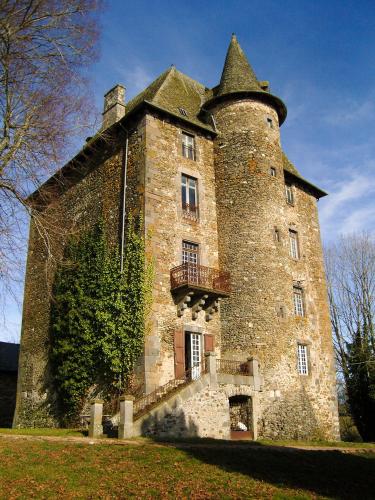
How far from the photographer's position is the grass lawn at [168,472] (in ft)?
29.6

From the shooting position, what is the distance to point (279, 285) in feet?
69.1

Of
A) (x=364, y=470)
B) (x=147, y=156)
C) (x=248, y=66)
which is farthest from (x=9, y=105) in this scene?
(x=248, y=66)

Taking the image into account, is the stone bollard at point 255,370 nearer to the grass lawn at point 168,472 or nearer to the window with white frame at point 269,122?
the grass lawn at point 168,472

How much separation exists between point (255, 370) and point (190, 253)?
17.7ft

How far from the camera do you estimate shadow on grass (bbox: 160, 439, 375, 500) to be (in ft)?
33.8

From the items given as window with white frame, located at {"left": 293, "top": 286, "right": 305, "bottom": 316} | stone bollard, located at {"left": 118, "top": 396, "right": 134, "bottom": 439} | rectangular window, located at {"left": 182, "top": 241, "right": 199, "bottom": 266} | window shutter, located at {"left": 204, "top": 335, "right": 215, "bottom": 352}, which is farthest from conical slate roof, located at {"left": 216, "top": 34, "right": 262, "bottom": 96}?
stone bollard, located at {"left": 118, "top": 396, "right": 134, "bottom": 439}

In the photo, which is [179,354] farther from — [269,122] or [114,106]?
[114,106]

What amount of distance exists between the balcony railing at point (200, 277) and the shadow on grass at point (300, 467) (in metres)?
6.34

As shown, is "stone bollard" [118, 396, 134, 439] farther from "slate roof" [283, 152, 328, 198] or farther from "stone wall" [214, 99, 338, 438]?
"slate roof" [283, 152, 328, 198]

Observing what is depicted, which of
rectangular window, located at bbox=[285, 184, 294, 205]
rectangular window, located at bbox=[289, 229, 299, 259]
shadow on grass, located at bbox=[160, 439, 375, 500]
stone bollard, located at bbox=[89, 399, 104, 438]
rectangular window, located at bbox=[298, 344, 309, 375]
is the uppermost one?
rectangular window, located at bbox=[285, 184, 294, 205]

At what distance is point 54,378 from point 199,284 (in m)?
7.98

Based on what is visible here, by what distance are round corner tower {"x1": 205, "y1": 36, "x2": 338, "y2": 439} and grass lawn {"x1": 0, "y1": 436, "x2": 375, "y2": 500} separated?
6.71 m

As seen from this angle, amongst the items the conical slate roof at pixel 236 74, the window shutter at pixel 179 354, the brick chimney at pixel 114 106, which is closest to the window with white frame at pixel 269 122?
the conical slate roof at pixel 236 74

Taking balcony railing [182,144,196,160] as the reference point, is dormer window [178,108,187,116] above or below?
above
